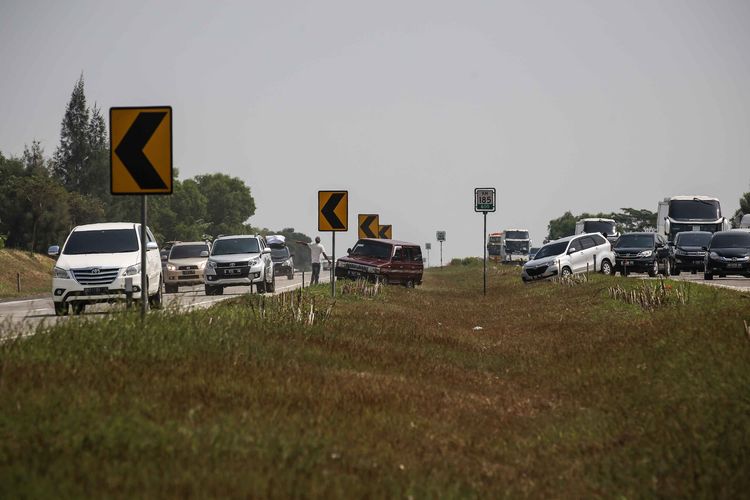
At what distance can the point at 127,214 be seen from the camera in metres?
119

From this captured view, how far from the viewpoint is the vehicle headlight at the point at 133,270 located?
22781mm

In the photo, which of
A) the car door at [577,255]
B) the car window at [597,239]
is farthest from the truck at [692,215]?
the car door at [577,255]

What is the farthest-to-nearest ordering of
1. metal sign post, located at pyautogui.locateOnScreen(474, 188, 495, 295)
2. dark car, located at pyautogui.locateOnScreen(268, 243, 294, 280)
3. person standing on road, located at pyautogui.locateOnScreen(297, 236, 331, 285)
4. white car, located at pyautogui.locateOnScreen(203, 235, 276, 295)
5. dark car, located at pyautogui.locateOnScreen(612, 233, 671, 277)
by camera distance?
dark car, located at pyautogui.locateOnScreen(268, 243, 294, 280)
dark car, located at pyautogui.locateOnScreen(612, 233, 671, 277)
person standing on road, located at pyautogui.locateOnScreen(297, 236, 331, 285)
white car, located at pyautogui.locateOnScreen(203, 235, 276, 295)
metal sign post, located at pyautogui.locateOnScreen(474, 188, 495, 295)

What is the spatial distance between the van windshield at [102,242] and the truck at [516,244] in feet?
230

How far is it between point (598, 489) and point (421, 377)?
4491mm

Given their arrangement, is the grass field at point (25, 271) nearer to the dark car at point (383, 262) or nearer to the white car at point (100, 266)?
the dark car at point (383, 262)

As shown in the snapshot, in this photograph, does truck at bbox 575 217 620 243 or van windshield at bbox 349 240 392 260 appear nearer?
van windshield at bbox 349 240 392 260

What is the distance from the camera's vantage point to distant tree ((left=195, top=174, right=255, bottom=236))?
159 meters

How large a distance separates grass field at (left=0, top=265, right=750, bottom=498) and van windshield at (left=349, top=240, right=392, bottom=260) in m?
25.3

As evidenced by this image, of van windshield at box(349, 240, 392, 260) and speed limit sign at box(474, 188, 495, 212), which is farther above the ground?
speed limit sign at box(474, 188, 495, 212)

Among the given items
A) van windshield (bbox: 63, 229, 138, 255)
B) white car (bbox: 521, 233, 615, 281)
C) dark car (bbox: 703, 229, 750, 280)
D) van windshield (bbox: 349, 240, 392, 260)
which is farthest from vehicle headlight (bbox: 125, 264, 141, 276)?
dark car (bbox: 703, 229, 750, 280)

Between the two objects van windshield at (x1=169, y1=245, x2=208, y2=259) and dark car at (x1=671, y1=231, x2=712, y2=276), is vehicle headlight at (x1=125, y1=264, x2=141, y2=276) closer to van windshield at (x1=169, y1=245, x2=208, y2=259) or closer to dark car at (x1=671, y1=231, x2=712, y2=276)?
van windshield at (x1=169, y1=245, x2=208, y2=259)

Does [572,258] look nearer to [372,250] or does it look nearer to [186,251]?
[372,250]

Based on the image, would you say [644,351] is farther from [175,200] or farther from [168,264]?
[175,200]
